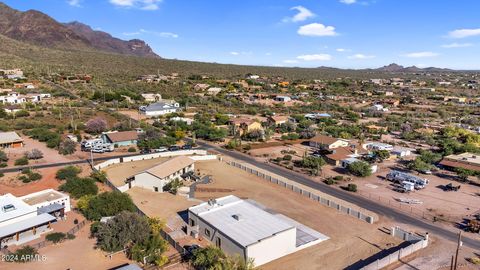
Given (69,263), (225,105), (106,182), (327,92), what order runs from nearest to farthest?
(69,263) < (106,182) < (225,105) < (327,92)

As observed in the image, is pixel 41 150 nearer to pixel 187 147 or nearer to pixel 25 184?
pixel 25 184

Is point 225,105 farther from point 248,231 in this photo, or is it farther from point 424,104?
point 248,231

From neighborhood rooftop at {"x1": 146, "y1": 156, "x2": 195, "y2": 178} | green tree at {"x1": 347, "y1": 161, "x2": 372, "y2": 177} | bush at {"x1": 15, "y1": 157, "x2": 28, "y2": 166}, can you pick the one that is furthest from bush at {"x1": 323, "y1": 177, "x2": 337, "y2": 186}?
bush at {"x1": 15, "y1": 157, "x2": 28, "y2": 166}

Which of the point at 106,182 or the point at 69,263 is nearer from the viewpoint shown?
the point at 69,263

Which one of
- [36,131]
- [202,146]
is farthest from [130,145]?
[36,131]

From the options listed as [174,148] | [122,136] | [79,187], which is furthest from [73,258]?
[122,136]
